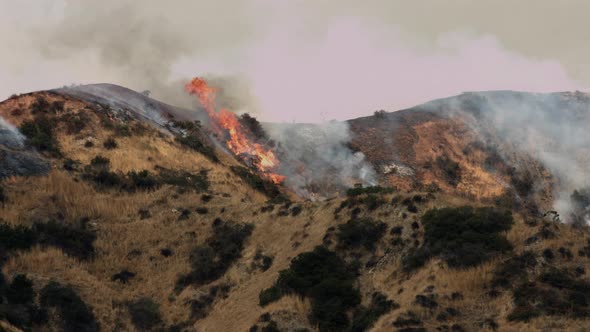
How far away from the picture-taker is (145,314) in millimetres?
43500

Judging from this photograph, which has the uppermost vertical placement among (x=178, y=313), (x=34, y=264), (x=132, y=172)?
(x=132, y=172)

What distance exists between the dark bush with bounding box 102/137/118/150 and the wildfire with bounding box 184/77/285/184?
22.5 m

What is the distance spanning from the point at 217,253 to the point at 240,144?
4622cm

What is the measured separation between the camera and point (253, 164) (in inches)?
3536

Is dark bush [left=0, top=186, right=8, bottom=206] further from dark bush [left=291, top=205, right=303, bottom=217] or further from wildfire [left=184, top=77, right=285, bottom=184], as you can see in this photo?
wildfire [left=184, top=77, right=285, bottom=184]

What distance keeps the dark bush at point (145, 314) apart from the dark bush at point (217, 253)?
2637 mm

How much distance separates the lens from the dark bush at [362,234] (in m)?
41.8

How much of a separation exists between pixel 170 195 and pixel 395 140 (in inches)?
2006

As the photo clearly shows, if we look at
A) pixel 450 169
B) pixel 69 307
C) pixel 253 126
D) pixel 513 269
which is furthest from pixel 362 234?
pixel 253 126

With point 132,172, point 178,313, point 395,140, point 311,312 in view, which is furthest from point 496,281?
point 395,140

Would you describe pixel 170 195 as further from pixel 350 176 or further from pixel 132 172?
pixel 350 176

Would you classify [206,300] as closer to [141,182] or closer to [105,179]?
[141,182]

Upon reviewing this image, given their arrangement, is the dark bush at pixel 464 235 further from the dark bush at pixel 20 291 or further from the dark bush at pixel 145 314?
the dark bush at pixel 20 291

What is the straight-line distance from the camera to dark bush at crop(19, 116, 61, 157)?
Answer: 63.6 metres
